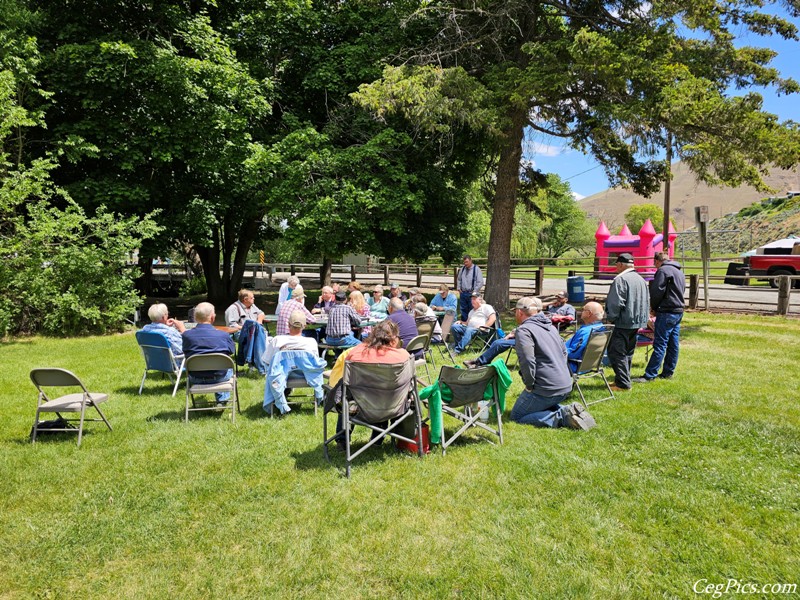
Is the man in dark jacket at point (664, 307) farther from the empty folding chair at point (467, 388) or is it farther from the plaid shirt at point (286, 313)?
the plaid shirt at point (286, 313)

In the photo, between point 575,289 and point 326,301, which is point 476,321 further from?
point 575,289

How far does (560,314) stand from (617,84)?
15.1 ft

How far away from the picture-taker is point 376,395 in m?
4.44

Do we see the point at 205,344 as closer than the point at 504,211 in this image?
Yes

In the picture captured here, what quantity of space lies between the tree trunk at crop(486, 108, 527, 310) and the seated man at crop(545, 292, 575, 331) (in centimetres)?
426

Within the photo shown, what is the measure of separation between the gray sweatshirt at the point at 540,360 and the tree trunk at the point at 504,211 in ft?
26.3

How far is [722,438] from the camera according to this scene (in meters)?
4.94

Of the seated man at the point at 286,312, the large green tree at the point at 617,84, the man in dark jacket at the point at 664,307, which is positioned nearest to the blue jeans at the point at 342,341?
the seated man at the point at 286,312

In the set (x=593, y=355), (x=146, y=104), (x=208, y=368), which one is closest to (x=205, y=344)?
(x=208, y=368)

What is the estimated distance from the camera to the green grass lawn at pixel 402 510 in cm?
298

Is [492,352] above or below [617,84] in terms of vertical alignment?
below

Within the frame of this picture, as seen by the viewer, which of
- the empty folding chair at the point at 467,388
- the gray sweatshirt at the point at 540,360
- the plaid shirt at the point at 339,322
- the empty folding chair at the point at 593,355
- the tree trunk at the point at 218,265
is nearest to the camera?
the empty folding chair at the point at 467,388

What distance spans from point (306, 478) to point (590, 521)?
217 centimetres

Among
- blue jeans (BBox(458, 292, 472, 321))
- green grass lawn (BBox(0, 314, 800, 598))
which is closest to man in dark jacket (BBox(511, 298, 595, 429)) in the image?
green grass lawn (BBox(0, 314, 800, 598))
